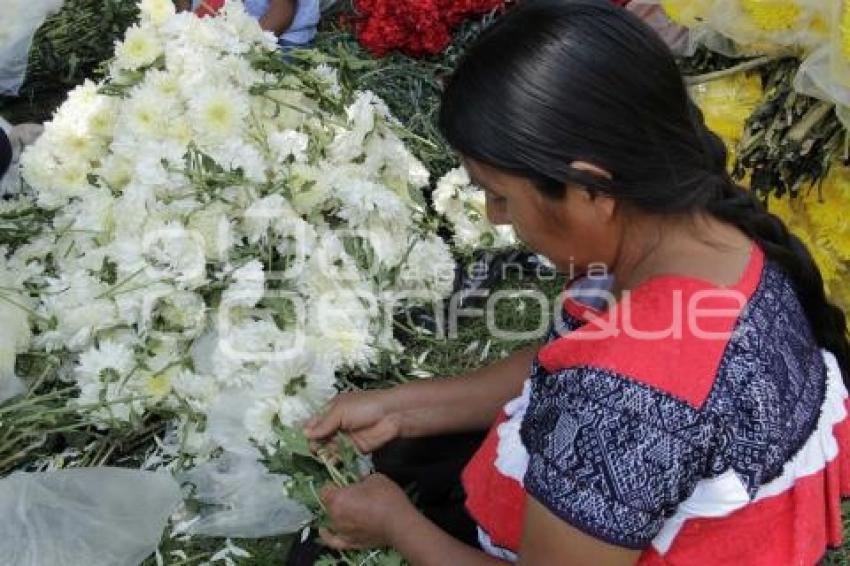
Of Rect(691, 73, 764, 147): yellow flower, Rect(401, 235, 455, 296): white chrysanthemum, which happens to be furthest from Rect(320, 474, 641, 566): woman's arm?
Rect(691, 73, 764, 147): yellow flower

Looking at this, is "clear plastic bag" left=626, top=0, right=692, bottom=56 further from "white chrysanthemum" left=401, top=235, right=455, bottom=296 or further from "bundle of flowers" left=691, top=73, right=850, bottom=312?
"white chrysanthemum" left=401, top=235, right=455, bottom=296

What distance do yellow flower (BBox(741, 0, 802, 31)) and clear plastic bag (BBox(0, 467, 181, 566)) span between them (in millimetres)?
1497

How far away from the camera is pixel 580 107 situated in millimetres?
1187

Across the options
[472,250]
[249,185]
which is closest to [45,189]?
[249,185]

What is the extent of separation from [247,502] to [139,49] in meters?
1.05

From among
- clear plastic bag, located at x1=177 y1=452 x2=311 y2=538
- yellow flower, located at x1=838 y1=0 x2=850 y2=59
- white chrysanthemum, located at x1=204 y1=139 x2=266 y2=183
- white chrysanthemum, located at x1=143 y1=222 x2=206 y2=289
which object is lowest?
clear plastic bag, located at x1=177 y1=452 x2=311 y2=538

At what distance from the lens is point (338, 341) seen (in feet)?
6.66

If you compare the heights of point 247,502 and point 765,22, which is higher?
point 765,22

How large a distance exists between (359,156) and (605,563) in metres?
1.35

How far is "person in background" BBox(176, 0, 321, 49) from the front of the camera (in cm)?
352

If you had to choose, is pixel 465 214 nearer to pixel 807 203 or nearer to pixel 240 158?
pixel 240 158

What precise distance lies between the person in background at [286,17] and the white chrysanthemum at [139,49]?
1.20m

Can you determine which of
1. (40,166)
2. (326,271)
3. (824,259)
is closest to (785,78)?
(824,259)

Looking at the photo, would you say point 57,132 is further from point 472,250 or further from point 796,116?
point 796,116
